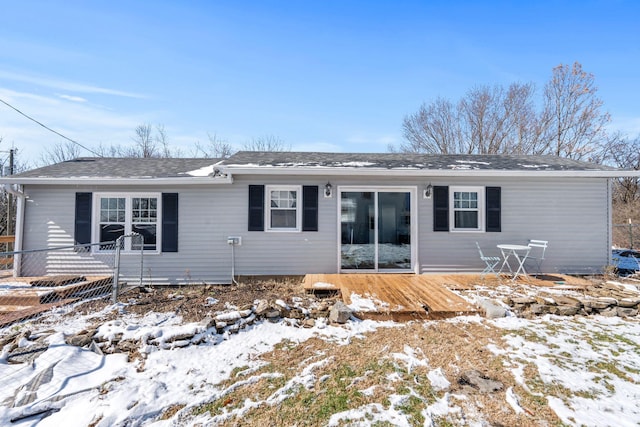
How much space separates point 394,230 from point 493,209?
95.0 inches

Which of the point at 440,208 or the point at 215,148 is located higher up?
the point at 215,148

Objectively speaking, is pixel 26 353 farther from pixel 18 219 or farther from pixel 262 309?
pixel 18 219

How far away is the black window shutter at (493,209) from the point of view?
674 centimetres

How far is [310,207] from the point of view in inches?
260

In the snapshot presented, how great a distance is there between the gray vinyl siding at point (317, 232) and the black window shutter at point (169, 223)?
13cm

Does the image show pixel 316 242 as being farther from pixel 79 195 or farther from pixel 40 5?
pixel 40 5

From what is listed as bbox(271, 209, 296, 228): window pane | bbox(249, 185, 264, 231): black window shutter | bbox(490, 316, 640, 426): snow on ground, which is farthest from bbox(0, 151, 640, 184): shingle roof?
bbox(490, 316, 640, 426): snow on ground

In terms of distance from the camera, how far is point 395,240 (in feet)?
22.3

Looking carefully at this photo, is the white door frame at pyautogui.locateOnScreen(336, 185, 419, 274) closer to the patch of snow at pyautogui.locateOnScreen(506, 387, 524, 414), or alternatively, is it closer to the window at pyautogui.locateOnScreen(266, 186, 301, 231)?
the window at pyautogui.locateOnScreen(266, 186, 301, 231)

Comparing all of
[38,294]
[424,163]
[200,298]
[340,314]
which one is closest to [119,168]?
[38,294]

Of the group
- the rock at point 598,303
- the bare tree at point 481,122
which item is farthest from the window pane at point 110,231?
the bare tree at point 481,122

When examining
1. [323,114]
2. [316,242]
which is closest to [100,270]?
[316,242]

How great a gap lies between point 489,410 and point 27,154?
27.6 meters

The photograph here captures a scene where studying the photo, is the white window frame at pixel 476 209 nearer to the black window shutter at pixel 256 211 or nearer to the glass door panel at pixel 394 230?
the glass door panel at pixel 394 230
